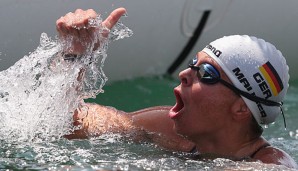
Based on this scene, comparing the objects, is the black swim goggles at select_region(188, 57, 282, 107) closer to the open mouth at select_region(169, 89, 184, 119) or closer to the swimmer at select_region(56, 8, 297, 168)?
the swimmer at select_region(56, 8, 297, 168)

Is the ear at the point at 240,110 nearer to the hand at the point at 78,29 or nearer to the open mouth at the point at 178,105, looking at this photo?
the open mouth at the point at 178,105

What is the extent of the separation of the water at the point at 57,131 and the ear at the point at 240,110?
195 mm

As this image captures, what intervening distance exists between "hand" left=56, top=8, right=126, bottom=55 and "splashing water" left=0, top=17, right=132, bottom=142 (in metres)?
0.02

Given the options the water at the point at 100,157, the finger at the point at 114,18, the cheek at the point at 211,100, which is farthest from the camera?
the finger at the point at 114,18

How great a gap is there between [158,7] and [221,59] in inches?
78.2

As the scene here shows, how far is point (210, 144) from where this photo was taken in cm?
324

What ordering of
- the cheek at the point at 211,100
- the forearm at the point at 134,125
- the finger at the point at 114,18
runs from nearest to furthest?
1. the cheek at the point at 211,100
2. the finger at the point at 114,18
3. the forearm at the point at 134,125

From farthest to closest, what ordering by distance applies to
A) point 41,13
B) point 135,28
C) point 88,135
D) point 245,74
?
point 135,28 < point 41,13 < point 88,135 < point 245,74

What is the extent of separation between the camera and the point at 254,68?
3154 millimetres

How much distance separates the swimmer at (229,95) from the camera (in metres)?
3.12

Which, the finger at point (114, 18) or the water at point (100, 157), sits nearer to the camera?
the water at point (100, 157)

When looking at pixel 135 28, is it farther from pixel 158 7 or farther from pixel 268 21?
pixel 268 21

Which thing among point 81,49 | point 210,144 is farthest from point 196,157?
point 81,49

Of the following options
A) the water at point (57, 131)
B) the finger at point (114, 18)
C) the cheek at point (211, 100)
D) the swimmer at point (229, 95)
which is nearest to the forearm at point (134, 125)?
the water at point (57, 131)
